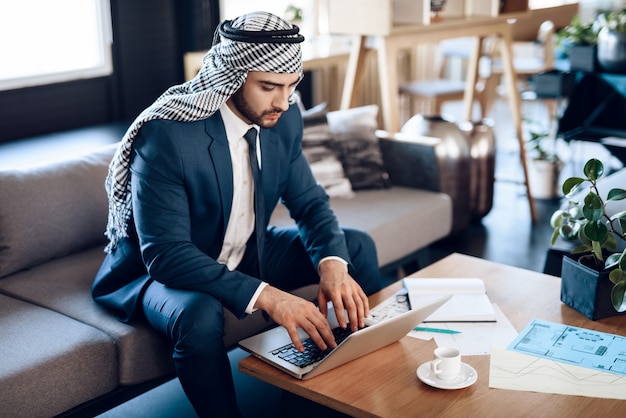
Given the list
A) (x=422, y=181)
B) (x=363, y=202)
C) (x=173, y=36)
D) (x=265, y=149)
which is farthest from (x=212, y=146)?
(x=173, y=36)

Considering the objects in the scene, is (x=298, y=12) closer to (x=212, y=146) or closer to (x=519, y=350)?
(x=212, y=146)

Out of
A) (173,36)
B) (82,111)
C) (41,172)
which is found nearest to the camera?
(41,172)

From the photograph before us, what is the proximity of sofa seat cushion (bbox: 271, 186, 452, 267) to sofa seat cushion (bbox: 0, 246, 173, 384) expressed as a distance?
31.4 inches

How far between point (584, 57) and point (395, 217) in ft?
5.84

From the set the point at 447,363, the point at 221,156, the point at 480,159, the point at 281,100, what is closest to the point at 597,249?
the point at 447,363

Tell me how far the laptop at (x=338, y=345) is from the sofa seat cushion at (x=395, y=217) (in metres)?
1.11

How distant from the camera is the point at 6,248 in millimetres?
2488

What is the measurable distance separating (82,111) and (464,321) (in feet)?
8.83

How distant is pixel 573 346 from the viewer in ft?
6.21

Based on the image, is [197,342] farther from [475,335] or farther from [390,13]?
[390,13]

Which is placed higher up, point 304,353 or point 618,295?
point 618,295

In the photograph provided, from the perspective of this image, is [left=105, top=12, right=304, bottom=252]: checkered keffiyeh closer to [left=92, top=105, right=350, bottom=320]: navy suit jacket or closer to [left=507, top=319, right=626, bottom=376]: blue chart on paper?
[left=92, top=105, right=350, bottom=320]: navy suit jacket

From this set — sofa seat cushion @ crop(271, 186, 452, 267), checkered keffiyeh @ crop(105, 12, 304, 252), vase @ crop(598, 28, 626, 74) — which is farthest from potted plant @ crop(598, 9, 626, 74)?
checkered keffiyeh @ crop(105, 12, 304, 252)

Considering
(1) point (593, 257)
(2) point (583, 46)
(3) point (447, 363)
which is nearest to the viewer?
(3) point (447, 363)
